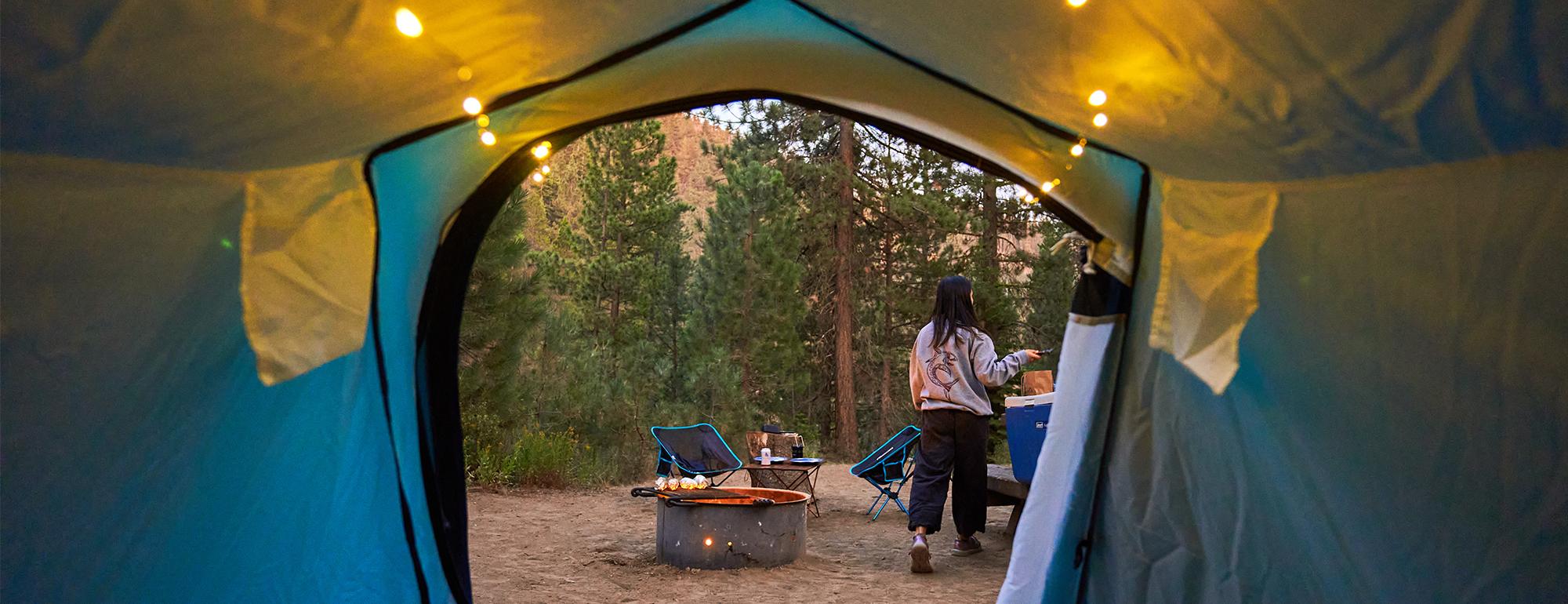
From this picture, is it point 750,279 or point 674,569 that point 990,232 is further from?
point 674,569

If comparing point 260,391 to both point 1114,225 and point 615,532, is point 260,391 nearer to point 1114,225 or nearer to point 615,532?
point 1114,225

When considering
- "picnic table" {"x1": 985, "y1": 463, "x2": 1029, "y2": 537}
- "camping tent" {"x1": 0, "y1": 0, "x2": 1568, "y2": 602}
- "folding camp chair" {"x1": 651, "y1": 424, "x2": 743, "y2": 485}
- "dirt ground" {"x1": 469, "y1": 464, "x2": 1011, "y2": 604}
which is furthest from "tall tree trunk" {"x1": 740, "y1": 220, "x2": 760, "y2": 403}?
"camping tent" {"x1": 0, "y1": 0, "x2": 1568, "y2": 602}

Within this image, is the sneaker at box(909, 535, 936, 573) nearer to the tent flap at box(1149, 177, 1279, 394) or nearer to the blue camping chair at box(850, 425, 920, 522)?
the blue camping chair at box(850, 425, 920, 522)

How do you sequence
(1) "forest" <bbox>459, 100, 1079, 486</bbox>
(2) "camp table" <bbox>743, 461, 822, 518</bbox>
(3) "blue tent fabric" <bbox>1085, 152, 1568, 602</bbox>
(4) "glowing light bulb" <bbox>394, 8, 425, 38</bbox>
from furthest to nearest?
(1) "forest" <bbox>459, 100, 1079, 486</bbox>
(2) "camp table" <bbox>743, 461, 822, 518</bbox>
(4) "glowing light bulb" <bbox>394, 8, 425, 38</bbox>
(3) "blue tent fabric" <bbox>1085, 152, 1568, 602</bbox>

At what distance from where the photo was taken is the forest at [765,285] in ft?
41.7

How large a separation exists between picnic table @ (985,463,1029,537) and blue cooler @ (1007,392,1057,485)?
0.06 m

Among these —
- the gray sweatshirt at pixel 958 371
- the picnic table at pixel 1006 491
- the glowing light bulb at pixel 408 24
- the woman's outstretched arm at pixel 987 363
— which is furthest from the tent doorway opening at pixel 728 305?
the glowing light bulb at pixel 408 24

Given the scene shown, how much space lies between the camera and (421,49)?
1.86 metres

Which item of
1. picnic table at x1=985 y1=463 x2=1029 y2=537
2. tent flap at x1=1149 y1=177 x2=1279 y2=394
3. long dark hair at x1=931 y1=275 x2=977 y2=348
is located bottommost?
picnic table at x1=985 y1=463 x2=1029 y2=537

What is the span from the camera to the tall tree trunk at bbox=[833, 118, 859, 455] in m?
16.1

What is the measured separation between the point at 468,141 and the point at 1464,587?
2316 millimetres

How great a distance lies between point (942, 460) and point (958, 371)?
17.6 inches

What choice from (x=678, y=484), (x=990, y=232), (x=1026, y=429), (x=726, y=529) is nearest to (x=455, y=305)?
(x=726, y=529)

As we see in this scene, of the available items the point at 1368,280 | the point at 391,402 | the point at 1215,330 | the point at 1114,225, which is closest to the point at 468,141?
the point at 391,402
